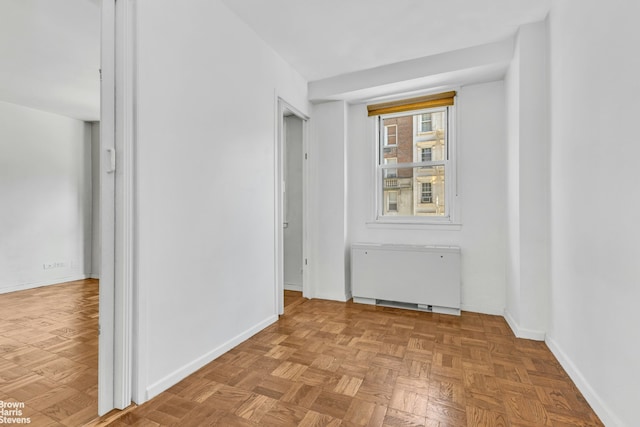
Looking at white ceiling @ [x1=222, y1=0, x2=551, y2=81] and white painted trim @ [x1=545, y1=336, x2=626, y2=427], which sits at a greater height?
white ceiling @ [x1=222, y1=0, x2=551, y2=81]

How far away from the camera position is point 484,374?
205 centimetres

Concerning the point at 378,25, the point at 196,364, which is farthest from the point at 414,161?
the point at 196,364

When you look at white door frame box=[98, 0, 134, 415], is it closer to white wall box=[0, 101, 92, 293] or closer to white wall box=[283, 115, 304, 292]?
white wall box=[283, 115, 304, 292]

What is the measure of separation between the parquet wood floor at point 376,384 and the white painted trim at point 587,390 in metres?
0.04

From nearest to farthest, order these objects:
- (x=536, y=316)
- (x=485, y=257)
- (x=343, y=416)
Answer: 1. (x=343, y=416)
2. (x=536, y=316)
3. (x=485, y=257)

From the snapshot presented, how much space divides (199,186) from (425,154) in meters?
2.67

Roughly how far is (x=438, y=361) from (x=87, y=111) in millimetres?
5679

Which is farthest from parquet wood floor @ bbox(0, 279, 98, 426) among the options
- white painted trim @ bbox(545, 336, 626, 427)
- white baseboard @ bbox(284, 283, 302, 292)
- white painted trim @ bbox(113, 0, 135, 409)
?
white painted trim @ bbox(545, 336, 626, 427)

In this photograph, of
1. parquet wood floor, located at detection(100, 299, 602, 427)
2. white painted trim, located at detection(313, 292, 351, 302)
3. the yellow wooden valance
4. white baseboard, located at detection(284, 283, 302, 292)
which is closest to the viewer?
parquet wood floor, located at detection(100, 299, 602, 427)

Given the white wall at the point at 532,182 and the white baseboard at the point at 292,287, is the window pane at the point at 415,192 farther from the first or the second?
the white baseboard at the point at 292,287

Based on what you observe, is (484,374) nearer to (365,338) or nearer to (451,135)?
(365,338)

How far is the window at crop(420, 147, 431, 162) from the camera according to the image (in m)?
3.69

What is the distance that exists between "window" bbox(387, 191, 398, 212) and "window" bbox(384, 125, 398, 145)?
64cm

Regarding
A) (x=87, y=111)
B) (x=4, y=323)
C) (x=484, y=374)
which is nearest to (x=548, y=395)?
(x=484, y=374)
